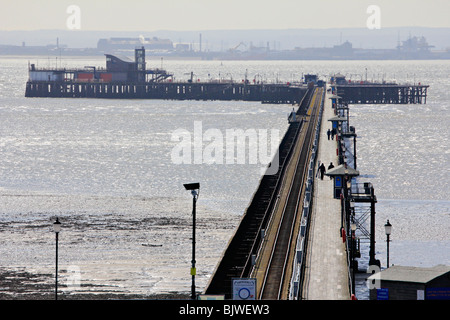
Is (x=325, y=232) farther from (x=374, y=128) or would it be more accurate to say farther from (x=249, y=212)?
(x=374, y=128)

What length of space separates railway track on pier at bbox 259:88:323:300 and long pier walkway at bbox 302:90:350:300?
984 millimetres

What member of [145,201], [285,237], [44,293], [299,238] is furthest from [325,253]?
[145,201]

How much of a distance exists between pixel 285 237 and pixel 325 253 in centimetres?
533

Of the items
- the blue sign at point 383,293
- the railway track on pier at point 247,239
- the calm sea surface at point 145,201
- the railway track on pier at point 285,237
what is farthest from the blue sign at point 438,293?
the calm sea surface at point 145,201

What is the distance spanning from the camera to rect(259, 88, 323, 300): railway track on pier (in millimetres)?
40963

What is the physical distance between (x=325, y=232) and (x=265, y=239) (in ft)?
10.6

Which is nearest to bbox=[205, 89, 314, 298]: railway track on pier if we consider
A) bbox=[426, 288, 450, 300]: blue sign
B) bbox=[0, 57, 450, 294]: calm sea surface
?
bbox=[0, 57, 450, 294]: calm sea surface

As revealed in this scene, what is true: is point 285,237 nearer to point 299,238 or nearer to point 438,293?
point 299,238

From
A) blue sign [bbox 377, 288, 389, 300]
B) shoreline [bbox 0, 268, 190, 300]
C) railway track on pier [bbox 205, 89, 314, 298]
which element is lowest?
shoreline [bbox 0, 268, 190, 300]

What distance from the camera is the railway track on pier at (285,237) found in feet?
134

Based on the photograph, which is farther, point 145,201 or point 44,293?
point 145,201

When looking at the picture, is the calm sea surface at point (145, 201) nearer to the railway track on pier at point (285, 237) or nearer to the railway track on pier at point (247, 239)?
the railway track on pier at point (247, 239)

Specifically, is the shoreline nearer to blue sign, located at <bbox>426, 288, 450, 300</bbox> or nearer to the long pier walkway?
the long pier walkway

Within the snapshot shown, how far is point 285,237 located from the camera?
51750 mm
